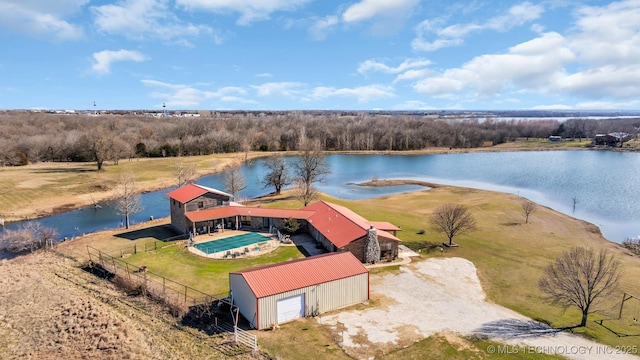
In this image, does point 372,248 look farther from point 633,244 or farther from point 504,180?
point 504,180

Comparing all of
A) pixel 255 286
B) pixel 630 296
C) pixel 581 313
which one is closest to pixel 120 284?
pixel 255 286

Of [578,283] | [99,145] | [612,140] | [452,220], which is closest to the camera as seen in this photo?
[578,283]

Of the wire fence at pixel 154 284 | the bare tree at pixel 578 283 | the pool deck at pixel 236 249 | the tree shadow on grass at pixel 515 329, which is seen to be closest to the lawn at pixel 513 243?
the tree shadow on grass at pixel 515 329

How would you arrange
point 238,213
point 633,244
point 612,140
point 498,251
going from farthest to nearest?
point 612,140, point 238,213, point 633,244, point 498,251

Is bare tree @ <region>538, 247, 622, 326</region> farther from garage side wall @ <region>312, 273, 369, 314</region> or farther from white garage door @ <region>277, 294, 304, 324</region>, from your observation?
white garage door @ <region>277, 294, 304, 324</region>

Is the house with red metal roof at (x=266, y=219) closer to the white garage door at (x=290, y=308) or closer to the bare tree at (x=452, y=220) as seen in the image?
the bare tree at (x=452, y=220)

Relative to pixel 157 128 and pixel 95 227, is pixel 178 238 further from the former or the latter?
pixel 157 128

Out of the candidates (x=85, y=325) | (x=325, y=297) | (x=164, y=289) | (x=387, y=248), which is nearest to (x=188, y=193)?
(x=164, y=289)

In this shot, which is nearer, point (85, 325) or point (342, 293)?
point (85, 325)
